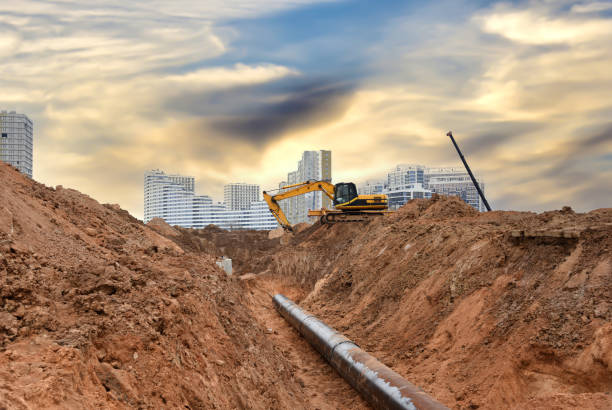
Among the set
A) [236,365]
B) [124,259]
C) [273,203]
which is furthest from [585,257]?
[273,203]

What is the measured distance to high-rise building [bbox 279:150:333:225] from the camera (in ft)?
309

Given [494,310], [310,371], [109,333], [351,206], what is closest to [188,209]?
[351,206]

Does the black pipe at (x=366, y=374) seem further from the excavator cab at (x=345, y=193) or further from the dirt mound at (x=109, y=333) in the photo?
the excavator cab at (x=345, y=193)

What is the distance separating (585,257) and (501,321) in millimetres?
2380

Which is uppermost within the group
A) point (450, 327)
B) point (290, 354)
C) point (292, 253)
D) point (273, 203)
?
point (273, 203)

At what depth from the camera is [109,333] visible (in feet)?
16.9

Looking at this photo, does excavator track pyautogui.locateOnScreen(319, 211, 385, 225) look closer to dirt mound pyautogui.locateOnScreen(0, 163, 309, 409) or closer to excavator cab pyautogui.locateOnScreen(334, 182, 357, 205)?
excavator cab pyautogui.locateOnScreen(334, 182, 357, 205)

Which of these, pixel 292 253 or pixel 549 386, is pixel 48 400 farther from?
pixel 292 253

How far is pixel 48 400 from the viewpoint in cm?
369

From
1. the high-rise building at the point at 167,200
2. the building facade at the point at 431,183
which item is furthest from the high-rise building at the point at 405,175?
the high-rise building at the point at 167,200

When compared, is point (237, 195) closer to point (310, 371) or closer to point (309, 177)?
point (309, 177)

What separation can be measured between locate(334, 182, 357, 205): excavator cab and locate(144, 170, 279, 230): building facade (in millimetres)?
83048

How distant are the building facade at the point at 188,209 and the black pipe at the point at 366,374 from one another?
10130cm

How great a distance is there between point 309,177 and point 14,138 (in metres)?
62.4
